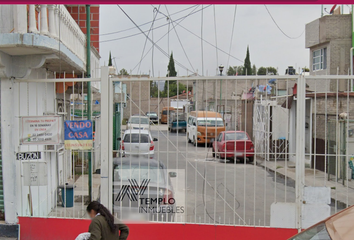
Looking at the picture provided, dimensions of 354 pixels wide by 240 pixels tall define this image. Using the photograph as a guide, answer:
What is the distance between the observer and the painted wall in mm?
4730

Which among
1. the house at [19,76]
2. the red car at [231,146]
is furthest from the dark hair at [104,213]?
the red car at [231,146]

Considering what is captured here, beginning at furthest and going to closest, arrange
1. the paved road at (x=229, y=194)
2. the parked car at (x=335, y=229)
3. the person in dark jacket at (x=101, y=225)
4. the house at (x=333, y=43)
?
the house at (x=333, y=43) → the paved road at (x=229, y=194) → the person in dark jacket at (x=101, y=225) → the parked car at (x=335, y=229)

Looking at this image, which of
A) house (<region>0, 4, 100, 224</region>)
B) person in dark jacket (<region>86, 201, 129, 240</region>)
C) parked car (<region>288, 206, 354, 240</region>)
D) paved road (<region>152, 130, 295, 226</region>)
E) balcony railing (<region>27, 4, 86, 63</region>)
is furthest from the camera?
paved road (<region>152, 130, 295, 226</region>)

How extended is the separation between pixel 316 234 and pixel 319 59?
72.9 feet

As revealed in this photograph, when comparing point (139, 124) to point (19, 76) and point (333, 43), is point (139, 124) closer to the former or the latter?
point (19, 76)

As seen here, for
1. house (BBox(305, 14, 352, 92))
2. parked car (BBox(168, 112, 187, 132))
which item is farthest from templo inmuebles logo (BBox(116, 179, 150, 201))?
house (BBox(305, 14, 352, 92))

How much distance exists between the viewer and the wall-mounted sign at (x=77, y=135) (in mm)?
5055

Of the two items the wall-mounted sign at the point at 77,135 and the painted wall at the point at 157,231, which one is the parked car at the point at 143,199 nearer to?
the painted wall at the point at 157,231

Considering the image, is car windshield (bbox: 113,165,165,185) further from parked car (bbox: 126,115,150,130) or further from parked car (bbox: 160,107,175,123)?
parked car (bbox: 160,107,175,123)

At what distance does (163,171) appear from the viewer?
5.45m

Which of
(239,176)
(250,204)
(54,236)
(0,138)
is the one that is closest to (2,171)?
(0,138)

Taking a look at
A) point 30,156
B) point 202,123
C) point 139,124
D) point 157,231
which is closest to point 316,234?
point 139,124

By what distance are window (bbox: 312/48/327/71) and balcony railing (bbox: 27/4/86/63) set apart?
→ 60.9 feet

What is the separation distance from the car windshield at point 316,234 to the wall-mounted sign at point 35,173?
3.83m
